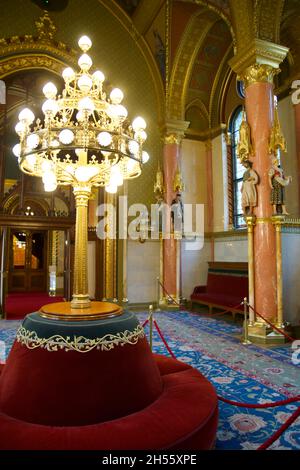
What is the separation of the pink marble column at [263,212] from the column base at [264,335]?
25 cm

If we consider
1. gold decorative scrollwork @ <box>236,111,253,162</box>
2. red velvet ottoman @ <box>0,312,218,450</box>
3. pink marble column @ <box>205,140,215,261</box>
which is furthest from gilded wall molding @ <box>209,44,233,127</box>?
red velvet ottoman @ <box>0,312,218,450</box>

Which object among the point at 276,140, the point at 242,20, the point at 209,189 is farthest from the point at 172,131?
the point at 276,140

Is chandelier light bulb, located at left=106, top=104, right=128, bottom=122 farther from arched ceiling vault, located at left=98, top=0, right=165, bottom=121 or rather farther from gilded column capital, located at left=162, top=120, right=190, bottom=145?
arched ceiling vault, located at left=98, top=0, right=165, bottom=121

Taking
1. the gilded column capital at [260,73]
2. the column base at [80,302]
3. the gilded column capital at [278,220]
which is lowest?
the column base at [80,302]

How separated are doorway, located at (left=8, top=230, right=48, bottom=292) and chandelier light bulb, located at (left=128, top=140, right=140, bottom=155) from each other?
41.0 feet

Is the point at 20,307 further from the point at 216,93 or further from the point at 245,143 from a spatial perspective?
the point at 216,93

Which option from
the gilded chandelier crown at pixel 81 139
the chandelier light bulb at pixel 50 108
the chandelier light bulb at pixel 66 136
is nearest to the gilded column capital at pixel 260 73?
the gilded chandelier crown at pixel 81 139

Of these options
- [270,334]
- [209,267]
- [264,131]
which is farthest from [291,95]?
[270,334]

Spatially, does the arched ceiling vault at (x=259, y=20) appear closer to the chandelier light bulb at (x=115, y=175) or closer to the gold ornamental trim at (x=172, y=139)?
the gold ornamental trim at (x=172, y=139)

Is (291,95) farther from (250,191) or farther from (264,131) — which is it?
(250,191)

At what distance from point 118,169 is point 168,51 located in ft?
27.2

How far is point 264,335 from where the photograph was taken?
645cm

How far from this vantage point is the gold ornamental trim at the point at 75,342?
8.71 feet

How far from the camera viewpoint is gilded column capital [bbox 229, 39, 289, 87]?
22.7 feet
